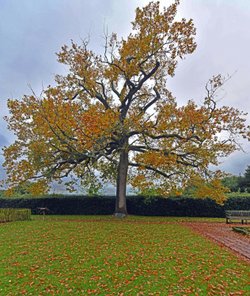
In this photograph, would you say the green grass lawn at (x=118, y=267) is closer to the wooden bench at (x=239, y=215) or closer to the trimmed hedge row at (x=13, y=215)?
the trimmed hedge row at (x=13, y=215)

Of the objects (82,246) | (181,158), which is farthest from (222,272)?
(181,158)

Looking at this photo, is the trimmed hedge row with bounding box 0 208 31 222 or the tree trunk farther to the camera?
the tree trunk

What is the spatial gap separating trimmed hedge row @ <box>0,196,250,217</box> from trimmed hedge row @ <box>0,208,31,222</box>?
4.16 m

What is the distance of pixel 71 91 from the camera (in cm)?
1844

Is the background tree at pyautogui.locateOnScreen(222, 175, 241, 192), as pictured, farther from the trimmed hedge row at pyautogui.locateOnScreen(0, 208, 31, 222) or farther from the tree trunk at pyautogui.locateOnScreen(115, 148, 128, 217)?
the trimmed hedge row at pyautogui.locateOnScreen(0, 208, 31, 222)

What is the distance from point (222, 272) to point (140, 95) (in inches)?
576

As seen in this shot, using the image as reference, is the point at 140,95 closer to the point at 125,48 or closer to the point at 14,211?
the point at 125,48

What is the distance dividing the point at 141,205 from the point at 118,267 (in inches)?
563

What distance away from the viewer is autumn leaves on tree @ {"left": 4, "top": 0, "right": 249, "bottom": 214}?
47.6ft

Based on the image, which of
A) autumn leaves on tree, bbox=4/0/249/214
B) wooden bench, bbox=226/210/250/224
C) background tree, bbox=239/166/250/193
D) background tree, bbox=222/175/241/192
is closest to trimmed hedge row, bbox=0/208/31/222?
autumn leaves on tree, bbox=4/0/249/214

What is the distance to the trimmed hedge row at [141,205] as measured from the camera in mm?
19641

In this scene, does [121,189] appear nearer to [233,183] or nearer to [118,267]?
[118,267]

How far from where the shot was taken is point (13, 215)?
51.9 ft

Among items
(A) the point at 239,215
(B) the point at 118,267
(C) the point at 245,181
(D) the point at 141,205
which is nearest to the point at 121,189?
(D) the point at 141,205
